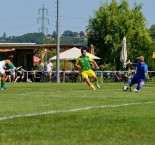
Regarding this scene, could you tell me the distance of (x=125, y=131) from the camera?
385 inches

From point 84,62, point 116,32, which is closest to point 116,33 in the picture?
point 116,32

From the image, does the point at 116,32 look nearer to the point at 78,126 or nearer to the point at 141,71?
the point at 141,71

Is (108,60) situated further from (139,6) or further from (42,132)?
(42,132)

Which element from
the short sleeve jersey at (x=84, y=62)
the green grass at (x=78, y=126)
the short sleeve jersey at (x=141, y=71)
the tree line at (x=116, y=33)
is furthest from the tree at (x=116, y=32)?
the green grass at (x=78, y=126)

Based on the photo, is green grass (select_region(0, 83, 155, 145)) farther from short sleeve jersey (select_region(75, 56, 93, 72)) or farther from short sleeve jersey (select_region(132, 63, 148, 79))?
short sleeve jersey (select_region(75, 56, 93, 72))

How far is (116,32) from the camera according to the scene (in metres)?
76.4

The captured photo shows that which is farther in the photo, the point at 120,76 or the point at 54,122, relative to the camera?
the point at 120,76

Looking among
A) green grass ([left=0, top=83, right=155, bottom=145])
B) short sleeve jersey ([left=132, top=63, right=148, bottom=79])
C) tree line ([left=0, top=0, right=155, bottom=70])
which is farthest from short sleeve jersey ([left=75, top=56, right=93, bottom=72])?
tree line ([left=0, top=0, right=155, bottom=70])

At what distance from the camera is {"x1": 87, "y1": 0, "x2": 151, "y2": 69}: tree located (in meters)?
74.4

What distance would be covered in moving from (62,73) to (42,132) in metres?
43.0

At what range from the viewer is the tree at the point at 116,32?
7444cm

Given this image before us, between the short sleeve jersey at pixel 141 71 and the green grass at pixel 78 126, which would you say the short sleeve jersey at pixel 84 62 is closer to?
the short sleeve jersey at pixel 141 71

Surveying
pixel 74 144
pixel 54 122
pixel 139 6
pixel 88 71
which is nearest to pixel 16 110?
pixel 54 122

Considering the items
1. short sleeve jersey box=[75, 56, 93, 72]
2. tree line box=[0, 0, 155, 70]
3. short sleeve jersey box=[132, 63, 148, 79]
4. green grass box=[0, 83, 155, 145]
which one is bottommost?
green grass box=[0, 83, 155, 145]
